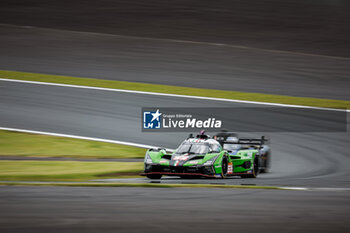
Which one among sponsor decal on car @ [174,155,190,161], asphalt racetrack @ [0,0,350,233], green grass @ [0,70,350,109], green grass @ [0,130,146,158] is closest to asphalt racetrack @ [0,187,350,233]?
asphalt racetrack @ [0,0,350,233]

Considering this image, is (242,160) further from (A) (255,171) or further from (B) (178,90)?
(B) (178,90)

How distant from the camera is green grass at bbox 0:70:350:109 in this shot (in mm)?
22406

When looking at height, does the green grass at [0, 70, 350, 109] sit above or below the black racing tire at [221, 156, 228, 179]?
above

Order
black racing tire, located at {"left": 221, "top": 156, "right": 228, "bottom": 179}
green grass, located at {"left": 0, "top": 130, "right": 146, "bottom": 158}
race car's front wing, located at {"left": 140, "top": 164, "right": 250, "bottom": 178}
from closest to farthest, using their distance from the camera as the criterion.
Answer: race car's front wing, located at {"left": 140, "top": 164, "right": 250, "bottom": 178}, black racing tire, located at {"left": 221, "top": 156, "right": 228, "bottom": 179}, green grass, located at {"left": 0, "top": 130, "right": 146, "bottom": 158}

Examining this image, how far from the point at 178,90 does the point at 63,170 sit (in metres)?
10.5

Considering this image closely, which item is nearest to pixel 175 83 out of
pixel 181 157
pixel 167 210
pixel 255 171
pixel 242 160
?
pixel 255 171

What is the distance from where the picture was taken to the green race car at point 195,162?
1366cm

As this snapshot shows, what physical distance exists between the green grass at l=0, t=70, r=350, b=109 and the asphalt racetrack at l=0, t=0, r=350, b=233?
0.69 m

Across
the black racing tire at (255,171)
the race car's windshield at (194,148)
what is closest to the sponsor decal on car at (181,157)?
the race car's windshield at (194,148)

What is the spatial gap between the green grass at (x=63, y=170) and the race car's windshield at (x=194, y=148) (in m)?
1.17

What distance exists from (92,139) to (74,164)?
391cm

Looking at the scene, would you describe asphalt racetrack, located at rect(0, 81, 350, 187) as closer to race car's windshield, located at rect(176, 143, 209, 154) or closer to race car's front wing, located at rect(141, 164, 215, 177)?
race car's front wing, located at rect(141, 164, 215, 177)

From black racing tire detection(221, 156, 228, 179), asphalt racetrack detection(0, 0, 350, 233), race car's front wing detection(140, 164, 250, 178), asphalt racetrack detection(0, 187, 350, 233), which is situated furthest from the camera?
black racing tire detection(221, 156, 228, 179)

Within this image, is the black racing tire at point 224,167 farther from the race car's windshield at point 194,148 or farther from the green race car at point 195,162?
the race car's windshield at point 194,148
